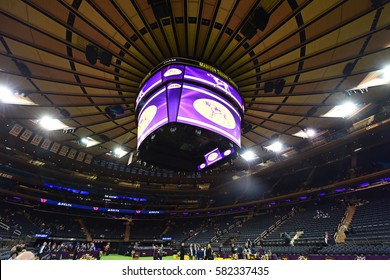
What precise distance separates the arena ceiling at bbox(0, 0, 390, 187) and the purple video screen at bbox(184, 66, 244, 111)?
1.24 metres

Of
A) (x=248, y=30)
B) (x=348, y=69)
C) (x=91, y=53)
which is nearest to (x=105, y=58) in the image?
(x=91, y=53)

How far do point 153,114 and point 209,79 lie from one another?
315 cm

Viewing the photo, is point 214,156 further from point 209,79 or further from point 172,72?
point 172,72

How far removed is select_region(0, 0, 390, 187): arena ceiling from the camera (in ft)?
28.1

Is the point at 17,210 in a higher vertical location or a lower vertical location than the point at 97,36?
lower

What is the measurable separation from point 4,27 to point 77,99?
215 inches

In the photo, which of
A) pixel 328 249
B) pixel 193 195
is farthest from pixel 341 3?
pixel 193 195

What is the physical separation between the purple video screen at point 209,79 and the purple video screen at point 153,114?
4.75 feet

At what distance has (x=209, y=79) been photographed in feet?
33.5

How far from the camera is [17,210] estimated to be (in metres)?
36.4

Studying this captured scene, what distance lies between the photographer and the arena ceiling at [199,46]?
8.56 meters

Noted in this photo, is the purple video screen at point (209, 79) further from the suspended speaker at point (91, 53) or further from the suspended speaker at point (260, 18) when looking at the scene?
the suspended speaker at point (91, 53)

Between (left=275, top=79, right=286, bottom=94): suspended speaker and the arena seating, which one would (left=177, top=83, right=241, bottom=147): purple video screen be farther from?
the arena seating

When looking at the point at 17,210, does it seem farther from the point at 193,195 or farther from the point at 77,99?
the point at 77,99
